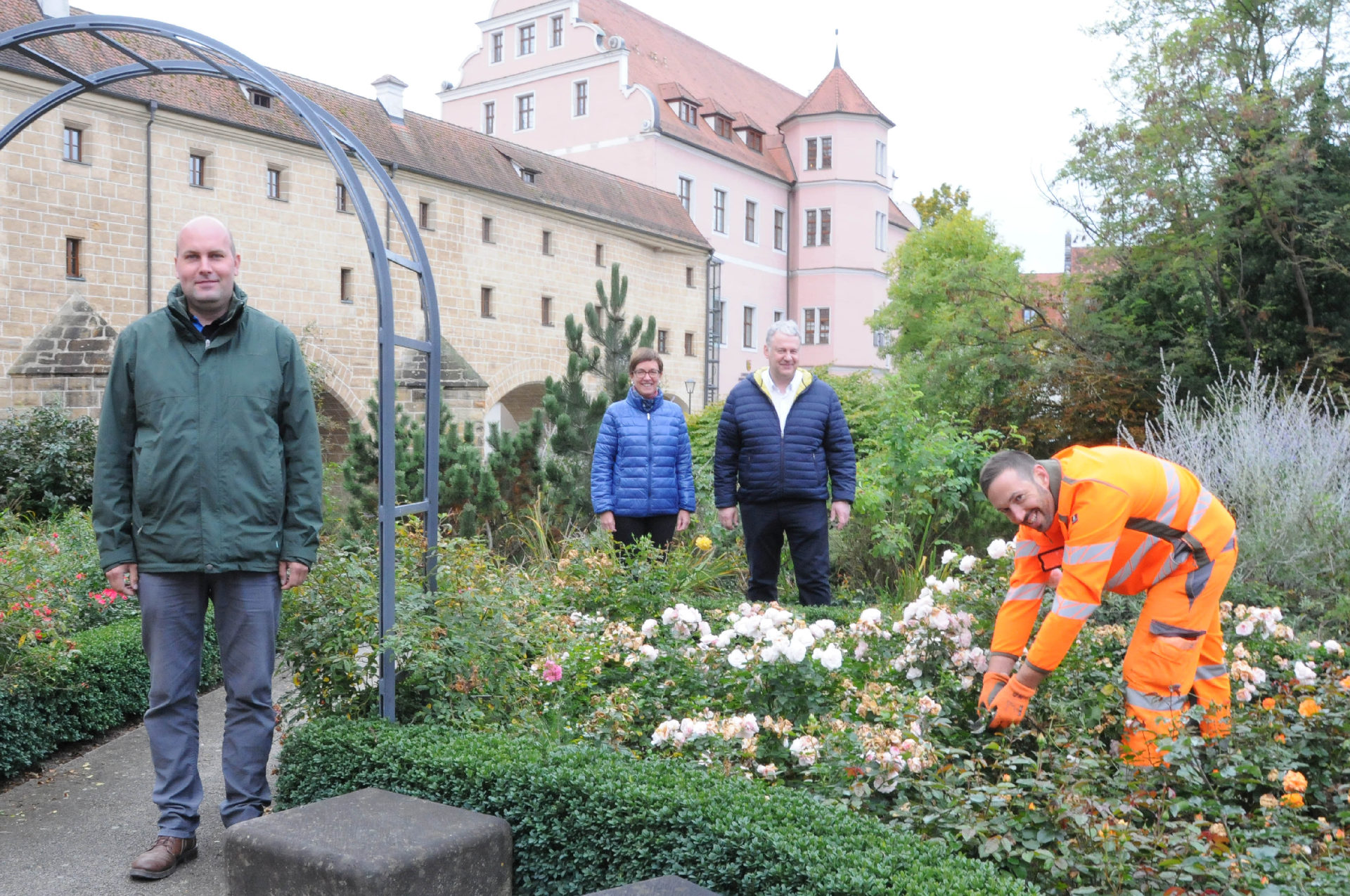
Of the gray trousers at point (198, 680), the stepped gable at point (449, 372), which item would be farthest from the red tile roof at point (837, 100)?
the gray trousers at point (198, 680)

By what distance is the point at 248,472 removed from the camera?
133 inches

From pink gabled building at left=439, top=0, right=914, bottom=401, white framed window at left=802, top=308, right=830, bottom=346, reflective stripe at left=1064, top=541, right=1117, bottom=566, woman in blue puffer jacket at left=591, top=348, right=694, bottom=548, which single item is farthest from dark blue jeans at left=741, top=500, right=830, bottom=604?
white framed window at left=802, top=308, right=830, bottom=346

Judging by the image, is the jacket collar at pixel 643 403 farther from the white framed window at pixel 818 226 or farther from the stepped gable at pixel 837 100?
the stepped gable at pixel 837 100

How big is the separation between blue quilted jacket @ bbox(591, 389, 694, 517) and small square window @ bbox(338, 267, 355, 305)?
16799 millimetres

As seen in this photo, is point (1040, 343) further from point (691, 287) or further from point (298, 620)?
point (691, 287)

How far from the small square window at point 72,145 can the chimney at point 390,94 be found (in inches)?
259

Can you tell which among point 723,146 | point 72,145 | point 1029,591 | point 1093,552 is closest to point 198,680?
point 1029,591

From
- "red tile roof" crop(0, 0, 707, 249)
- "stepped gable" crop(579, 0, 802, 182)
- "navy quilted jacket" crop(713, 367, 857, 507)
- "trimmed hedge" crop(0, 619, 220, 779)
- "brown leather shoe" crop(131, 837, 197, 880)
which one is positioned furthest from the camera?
"stepped gable" crop(579, 0, 802, 182)

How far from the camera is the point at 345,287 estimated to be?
70.6 feet

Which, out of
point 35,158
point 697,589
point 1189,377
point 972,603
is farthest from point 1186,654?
point 35,158

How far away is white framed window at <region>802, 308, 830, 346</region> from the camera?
39.1m

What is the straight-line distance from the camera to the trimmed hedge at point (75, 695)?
4.30m

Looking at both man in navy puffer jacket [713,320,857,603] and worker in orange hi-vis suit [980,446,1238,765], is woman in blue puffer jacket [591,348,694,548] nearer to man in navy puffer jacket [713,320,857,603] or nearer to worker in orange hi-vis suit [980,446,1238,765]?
man in navy puffer jacket [713,320,857,603]

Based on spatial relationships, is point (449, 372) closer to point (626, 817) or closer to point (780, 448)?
point (780, 448)
